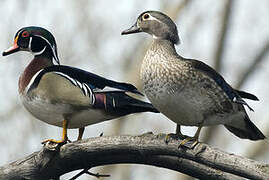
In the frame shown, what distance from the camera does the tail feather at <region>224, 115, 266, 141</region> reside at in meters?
4.02

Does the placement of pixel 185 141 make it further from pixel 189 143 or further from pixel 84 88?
pixel 84 88

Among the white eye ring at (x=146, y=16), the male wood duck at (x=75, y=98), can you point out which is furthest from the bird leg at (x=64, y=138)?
the white eye ring at (x=146, y=16)

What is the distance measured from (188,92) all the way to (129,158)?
55 centimetres

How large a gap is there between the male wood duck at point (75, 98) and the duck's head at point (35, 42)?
212 mm

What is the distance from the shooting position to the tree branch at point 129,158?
10.0 ft

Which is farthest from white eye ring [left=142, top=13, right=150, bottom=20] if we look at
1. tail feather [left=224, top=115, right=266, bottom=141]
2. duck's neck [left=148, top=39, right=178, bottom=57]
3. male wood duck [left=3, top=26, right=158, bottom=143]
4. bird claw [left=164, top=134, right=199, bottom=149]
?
bird claw [left=164, top=134, right=199, bottom=149]

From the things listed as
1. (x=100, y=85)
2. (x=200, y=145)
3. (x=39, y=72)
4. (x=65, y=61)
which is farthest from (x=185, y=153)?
(x=65, y=61)

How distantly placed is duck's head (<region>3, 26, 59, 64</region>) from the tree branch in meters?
0.86

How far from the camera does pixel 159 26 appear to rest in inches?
161

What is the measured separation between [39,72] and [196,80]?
1.01 metres

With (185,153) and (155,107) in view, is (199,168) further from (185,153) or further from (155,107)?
(155,107)

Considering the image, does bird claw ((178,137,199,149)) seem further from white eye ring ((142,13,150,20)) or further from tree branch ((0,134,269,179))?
white eye ring ((142,13,150,20))

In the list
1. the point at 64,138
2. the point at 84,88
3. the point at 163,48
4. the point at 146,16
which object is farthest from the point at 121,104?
the point at 146,16

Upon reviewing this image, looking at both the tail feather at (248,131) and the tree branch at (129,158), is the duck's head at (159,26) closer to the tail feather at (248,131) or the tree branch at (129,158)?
the tail feather at (248,131)
